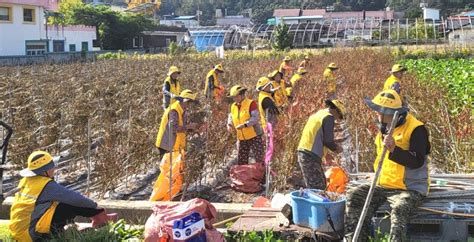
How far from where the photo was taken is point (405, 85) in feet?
43.8

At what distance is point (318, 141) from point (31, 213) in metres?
2.85

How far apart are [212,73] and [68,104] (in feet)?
9.77

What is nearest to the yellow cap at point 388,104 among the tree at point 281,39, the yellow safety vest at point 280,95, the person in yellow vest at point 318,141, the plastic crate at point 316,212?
the plastic crate at point 316,212

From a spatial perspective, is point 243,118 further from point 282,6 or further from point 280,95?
point 282,6

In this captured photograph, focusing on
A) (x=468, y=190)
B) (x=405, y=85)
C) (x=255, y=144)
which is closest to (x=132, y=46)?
(x=405, y=85)

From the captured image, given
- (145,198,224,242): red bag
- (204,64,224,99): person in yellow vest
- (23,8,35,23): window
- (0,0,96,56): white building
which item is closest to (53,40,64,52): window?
(0,0,96,56): white building

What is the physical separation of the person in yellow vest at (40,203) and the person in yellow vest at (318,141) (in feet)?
7.34

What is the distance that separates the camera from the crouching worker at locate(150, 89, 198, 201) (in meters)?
7.12

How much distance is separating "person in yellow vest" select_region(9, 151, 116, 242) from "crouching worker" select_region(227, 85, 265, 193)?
293cm

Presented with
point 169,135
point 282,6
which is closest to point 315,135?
point 169,135

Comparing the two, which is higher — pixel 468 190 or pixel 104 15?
pixel 104 15

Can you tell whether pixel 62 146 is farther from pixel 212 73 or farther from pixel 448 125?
pixel 448 125

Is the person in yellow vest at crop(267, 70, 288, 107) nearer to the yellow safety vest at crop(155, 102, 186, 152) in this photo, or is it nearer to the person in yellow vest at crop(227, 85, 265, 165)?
the person in yellow vest at crop(227, 85, 265, 165)

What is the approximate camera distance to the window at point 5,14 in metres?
35.9
